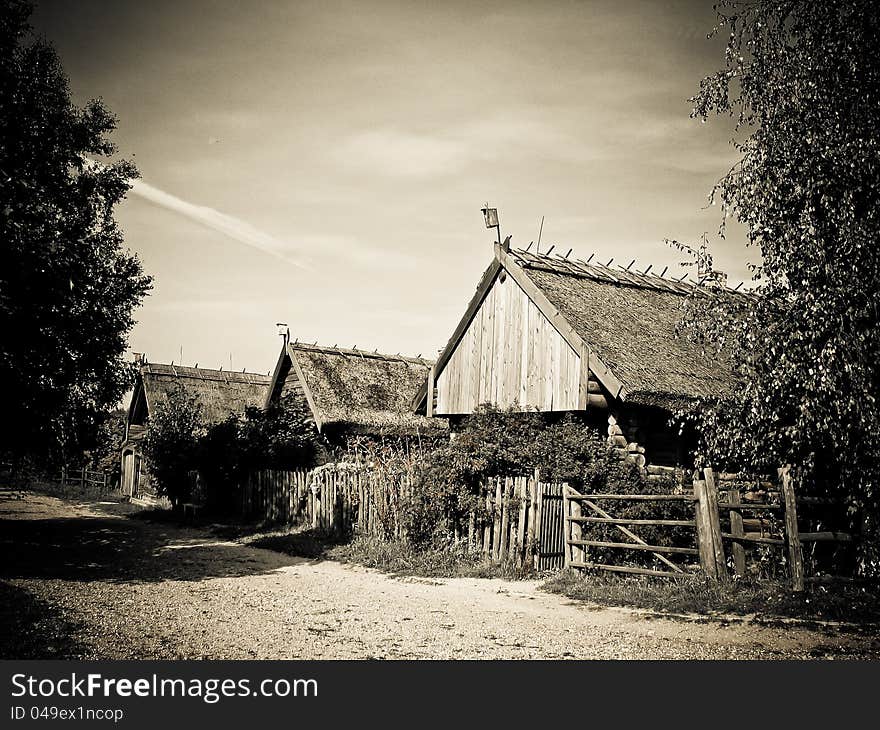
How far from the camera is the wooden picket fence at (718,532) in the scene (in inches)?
401

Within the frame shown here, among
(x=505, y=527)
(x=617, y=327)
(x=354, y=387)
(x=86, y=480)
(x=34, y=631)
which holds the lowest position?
(x=34, y=631)

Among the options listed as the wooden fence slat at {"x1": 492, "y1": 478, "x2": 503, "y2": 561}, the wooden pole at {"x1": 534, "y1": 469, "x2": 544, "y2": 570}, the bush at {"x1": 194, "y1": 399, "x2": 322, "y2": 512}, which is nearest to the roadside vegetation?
the wooden pole at {"x1": 534, "y1": 469, "x2": 544, "y2": 570}

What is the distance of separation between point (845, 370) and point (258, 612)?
24.2 feet

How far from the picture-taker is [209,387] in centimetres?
3959

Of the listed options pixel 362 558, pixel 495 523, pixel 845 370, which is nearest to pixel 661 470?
pixel 495 523

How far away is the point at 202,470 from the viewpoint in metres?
23.2

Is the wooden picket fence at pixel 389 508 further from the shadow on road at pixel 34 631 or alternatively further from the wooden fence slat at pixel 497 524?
the shadow on road at pixel 34 631

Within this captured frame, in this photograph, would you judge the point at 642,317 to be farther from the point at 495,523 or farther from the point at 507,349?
the point at 495,523

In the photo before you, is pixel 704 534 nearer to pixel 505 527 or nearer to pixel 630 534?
pixel 630 534

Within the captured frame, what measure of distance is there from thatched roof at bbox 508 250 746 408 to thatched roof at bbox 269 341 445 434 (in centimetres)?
741

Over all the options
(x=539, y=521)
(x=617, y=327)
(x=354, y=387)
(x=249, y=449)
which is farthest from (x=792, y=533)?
(x=354, y=387)

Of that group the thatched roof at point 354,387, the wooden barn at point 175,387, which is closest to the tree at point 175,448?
the thatched roof at point 354,387

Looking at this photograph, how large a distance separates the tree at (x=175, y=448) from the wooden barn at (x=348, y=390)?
369 centimetres

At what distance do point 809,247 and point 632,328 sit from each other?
10010 mm
